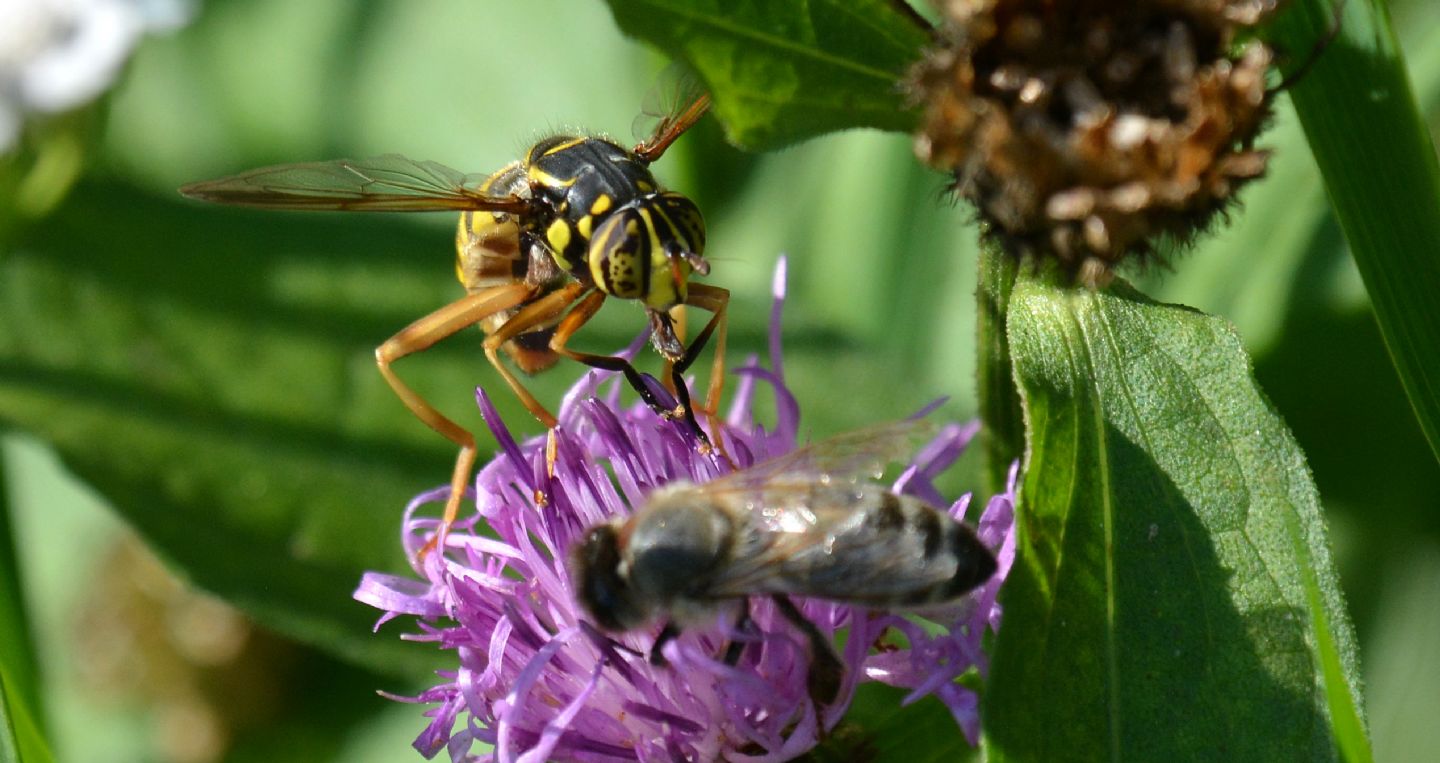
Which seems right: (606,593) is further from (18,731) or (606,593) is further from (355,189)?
(18,731)

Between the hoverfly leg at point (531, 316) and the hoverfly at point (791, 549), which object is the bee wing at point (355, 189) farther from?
the hoverfly at point (791, 549)

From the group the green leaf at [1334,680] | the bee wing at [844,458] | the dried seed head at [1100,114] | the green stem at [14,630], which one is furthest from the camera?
the green stem at [14,630]

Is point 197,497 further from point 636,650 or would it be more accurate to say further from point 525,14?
point 525,14

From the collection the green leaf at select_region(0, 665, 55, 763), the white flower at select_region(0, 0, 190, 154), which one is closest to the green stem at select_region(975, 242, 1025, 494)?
the green leaf at select_region(0, 665, 55, 763)

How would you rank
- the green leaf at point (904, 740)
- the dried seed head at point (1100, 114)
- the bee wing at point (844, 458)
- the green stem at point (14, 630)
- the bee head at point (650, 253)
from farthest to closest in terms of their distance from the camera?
the green stem at point (14, 630), the bee head at point (650, 253), the green leaf at point (904, 740), the bee wing at point (844, 458), the dried seed head at point (1100, 114)

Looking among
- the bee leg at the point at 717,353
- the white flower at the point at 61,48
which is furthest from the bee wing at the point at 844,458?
the white flower at the point at 61,48

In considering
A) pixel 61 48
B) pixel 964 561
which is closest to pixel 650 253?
pixel 964 561

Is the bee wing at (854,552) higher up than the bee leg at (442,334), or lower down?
higher up

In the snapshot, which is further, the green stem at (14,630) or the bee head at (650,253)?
the green stem at (14,630)
